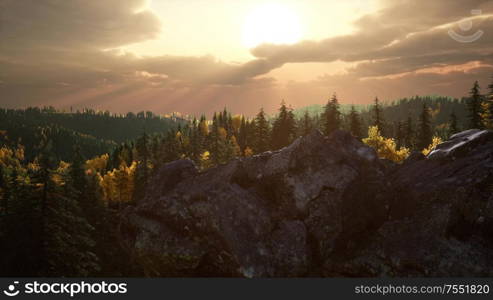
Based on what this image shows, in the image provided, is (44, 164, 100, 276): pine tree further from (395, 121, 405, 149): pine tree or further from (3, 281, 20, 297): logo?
(395, 121, 405, 149): pine tree

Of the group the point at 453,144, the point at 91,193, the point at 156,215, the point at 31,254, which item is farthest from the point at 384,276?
the point at 91,193

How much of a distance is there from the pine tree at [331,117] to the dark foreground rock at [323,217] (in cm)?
4162

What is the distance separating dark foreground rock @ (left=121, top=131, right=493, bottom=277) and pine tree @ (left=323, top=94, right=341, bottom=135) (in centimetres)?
4162

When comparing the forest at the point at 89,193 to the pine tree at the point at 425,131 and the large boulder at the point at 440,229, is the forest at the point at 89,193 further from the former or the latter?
the large boulder at the point at 440,229

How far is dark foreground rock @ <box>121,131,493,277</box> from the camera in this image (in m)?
17.3

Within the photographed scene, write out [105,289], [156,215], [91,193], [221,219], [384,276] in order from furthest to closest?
[91,193] < [156,215] < [221,219] < [384,276] < [105,289]

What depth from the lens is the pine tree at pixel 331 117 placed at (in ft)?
210

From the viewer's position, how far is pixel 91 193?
51.0 m

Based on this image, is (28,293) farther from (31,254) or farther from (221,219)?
(221,219)

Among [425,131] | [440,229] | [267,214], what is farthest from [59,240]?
[425,131]

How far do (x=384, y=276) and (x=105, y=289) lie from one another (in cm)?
1432
